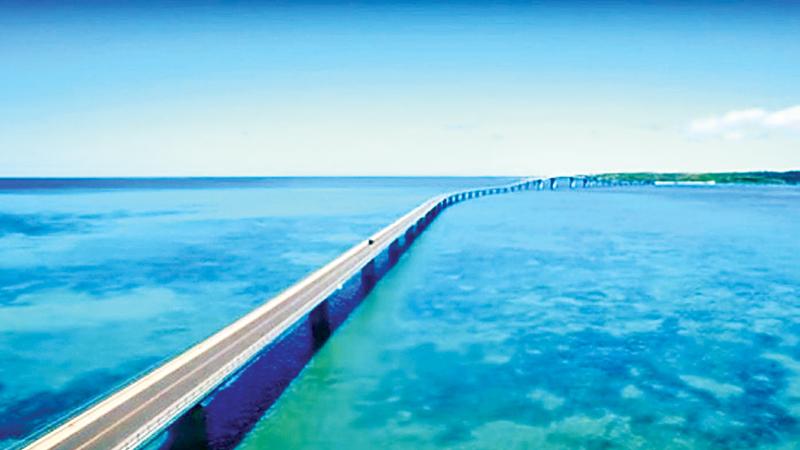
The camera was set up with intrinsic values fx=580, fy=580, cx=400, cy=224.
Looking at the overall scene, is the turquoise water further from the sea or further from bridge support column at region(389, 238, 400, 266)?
bridge support column at region(389, 238, 400, 266)

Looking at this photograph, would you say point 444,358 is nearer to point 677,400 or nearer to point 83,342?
point 677,400

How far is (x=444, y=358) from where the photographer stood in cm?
1355

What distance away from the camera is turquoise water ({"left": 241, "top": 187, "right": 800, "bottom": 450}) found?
32.2 ft

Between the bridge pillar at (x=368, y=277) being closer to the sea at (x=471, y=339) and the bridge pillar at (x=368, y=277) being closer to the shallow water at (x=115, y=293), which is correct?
the sea at (x=471, y=339)

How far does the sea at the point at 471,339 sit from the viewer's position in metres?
10.1

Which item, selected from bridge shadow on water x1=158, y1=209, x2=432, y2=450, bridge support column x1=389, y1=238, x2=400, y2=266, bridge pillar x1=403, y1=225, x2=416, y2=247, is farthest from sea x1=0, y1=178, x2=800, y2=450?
bridge pillar x1=403, y1=225, x2=416, y2=247

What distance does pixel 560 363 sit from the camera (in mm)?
13156

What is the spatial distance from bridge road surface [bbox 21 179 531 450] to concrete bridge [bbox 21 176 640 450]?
1cm

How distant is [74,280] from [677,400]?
72.9 feet

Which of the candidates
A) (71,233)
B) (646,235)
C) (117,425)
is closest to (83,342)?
(117,425)

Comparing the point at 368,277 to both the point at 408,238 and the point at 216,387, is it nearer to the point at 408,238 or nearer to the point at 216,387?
the point at 216,387

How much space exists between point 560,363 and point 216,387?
7.53 metres

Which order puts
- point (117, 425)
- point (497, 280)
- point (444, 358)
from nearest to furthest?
point (117, 425), point (444, 358), point (497, 280)

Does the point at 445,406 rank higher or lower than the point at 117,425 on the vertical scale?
lower
